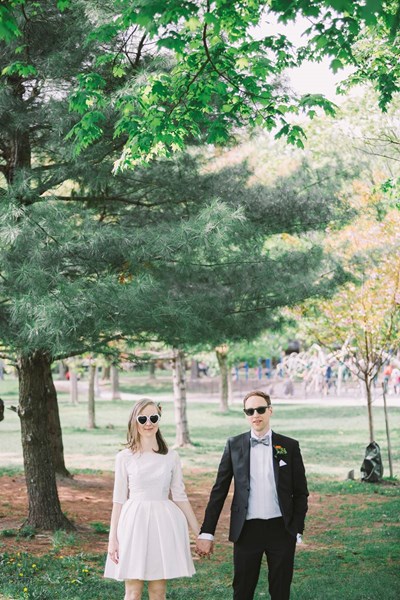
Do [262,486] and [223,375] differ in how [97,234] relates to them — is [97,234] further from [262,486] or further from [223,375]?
[223,375]

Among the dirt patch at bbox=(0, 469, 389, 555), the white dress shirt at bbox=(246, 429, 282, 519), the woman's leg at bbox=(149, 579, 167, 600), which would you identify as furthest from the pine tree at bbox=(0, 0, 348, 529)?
the woman's leg at bbox=(149, 579, 167, 600)

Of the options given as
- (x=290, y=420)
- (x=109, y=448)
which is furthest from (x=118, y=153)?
(x=290, y=420)

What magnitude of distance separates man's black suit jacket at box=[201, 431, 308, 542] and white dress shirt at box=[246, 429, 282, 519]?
4 cm

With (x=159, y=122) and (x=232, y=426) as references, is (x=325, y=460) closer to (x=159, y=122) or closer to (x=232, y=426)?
(x=232, y=426)

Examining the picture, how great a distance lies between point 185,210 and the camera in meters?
10.6

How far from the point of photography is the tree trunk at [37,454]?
1011 centimetres

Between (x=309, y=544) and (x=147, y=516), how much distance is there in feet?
17.6

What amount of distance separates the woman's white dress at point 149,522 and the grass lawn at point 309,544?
2.56 meters

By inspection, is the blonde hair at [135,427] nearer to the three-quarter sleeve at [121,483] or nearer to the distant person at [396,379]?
the three-quarter sleeve at [121,483]

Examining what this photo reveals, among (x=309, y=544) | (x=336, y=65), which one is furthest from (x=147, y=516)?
(x=309, y=544)

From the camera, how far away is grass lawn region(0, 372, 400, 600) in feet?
23.7

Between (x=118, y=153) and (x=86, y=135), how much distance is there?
2087 millimetres

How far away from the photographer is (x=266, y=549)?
4.90 m

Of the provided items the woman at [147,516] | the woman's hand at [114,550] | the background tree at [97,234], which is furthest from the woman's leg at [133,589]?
the background tree at [97,234]
